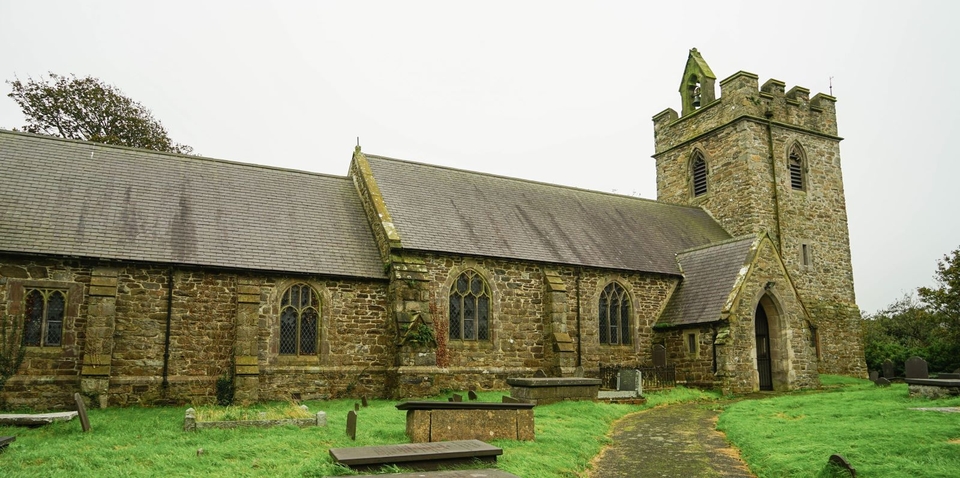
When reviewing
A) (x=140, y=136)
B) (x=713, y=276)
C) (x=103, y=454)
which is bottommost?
(x=103, y=454)

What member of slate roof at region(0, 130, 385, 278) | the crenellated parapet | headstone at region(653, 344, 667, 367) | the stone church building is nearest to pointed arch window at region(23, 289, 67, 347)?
the stone church building

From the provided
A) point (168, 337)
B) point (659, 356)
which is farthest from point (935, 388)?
point (168, 337)

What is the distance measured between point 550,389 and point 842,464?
9.59 meters

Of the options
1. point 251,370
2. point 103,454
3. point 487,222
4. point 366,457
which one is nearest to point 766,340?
point 487,222

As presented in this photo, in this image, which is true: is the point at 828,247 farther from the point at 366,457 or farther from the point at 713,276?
the point at 366,457

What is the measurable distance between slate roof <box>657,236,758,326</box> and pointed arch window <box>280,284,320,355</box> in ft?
43.1

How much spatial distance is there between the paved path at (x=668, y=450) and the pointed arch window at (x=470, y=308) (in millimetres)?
6970

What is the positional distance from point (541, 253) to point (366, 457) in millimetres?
16491

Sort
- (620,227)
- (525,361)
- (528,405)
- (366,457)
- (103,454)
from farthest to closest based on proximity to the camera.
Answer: (620,227) → (525,361) → (528,405) → (103,454) → (366,457)

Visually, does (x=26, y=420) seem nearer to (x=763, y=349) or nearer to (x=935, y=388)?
(x=935, y=388)

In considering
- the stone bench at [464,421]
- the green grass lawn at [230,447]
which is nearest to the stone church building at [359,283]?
the green grass lawn at [230,447]

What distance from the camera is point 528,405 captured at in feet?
42.9

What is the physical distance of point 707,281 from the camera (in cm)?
2647

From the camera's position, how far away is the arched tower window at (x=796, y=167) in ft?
113
